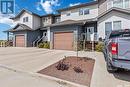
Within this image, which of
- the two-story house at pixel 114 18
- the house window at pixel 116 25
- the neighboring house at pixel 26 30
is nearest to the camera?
the two-story house at pixel 114 18

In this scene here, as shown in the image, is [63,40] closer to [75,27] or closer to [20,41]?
[75,27]

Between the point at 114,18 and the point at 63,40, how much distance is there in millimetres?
7898

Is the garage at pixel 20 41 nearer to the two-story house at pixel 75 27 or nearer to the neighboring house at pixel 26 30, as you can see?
the neighboring house at pixel 26 30

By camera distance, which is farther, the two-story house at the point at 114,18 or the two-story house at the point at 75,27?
the two-story house at the point at 75,27

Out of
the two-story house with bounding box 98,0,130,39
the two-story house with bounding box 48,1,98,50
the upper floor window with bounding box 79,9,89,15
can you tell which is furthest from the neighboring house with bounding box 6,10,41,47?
the two-story house with bounding box 98,0,130,39

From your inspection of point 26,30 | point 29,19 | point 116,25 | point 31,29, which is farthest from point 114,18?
point 29,19

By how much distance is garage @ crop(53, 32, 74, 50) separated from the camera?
21156mm

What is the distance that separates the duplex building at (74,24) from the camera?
18.4 m

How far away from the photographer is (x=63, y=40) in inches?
869

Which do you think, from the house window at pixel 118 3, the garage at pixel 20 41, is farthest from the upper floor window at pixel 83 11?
the garage at pixel 20 41

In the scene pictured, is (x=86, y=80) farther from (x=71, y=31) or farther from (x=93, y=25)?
(x=93, y=25)

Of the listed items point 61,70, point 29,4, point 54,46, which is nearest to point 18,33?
point 29,4

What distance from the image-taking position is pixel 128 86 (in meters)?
6.11

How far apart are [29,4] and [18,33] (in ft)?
21.5
